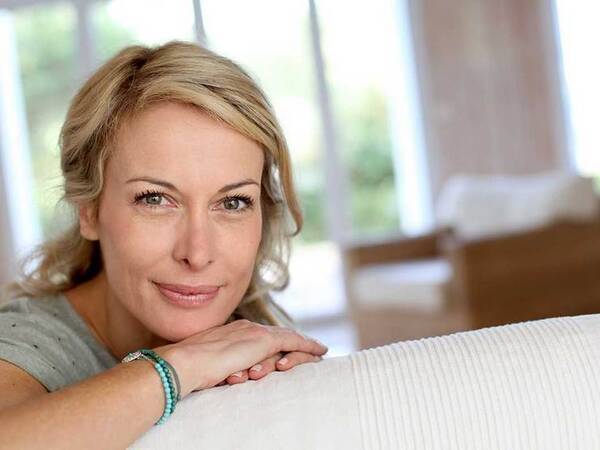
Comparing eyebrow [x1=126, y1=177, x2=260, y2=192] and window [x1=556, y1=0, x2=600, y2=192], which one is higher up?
eyebrow [x1=126, y1=177, x2=260, y2=192]

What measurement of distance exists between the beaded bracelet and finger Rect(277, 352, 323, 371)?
0.44 ft

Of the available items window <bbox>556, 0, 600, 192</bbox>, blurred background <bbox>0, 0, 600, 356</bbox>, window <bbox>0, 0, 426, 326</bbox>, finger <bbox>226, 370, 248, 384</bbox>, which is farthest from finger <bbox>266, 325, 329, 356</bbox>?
window <bbox>556, 0, 600, 192</bbox>

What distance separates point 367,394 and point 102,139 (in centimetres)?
65

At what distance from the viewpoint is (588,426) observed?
1026mm

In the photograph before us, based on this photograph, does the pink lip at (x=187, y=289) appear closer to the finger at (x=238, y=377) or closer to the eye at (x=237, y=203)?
the eye at (x=237, y=203)

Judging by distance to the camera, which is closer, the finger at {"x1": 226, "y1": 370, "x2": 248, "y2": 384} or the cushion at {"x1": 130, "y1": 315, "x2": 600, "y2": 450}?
the cushion at {"x1": 130, "y1": 315, "x2": 600, "y2": 450}

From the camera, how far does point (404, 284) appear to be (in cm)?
527

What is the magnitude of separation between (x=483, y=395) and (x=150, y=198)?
22.3 inches

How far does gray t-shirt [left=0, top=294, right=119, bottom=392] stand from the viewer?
4.29 feet

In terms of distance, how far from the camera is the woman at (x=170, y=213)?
1275 mm

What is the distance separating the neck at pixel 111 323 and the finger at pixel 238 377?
53 centimetres

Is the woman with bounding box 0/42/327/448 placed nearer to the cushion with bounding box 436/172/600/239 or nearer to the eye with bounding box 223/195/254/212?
the eye with bounding box 223/195/254/212

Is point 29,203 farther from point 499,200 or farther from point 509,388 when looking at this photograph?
point 509,388

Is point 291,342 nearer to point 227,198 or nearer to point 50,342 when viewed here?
point 227,198
